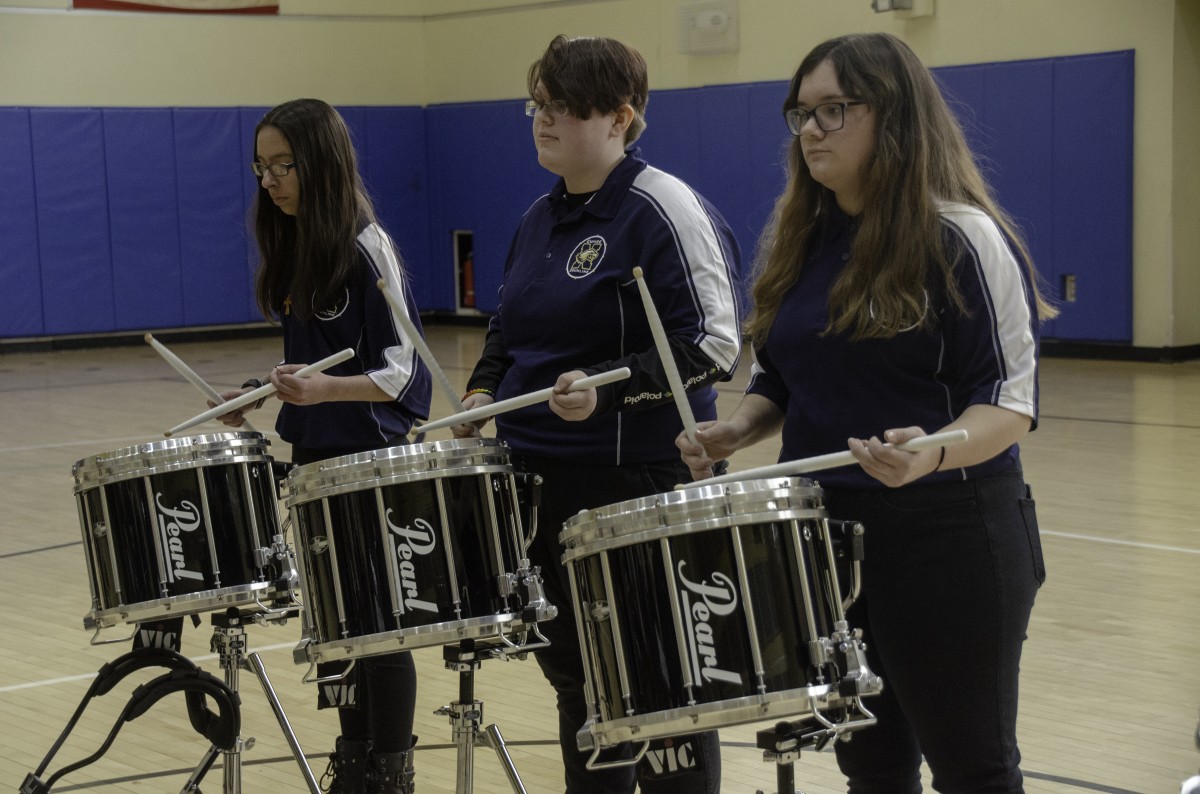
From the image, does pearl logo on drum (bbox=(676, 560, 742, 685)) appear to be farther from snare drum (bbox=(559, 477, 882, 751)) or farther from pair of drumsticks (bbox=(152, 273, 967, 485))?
pair of drumsticks (bbox=(152, 273, 967, 485))

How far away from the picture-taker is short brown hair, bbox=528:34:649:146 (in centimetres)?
252

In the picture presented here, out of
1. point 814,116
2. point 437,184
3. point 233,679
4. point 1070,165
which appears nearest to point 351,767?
point 233,679

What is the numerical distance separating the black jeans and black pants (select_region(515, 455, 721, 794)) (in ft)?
1.31

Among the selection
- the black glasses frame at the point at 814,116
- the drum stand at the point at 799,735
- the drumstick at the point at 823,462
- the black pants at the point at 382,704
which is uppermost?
the black glasses frame at the point at 814,116

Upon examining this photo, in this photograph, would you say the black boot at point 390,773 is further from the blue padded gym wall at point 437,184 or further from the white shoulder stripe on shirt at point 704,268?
the blue padded gym wall at point 437,184

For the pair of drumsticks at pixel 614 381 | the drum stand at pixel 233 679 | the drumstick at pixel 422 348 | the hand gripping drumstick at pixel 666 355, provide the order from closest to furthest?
the pair of drumsticks at pixel 614 381 < the hand gripping drumstick at pixel 666 355 < the drumstick at pixel 422 348 < the drum stand at pixel 233 679

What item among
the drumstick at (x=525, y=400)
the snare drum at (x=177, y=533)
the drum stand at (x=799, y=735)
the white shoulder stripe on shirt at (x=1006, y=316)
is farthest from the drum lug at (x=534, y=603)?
the white shoulder stripe on shirt at (x=1006, y=316)

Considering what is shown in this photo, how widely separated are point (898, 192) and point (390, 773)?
1.64m

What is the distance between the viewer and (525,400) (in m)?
2.38

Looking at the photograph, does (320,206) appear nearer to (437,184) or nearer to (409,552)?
(409,552)

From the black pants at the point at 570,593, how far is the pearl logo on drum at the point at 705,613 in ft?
1.65

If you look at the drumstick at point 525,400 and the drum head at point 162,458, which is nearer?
the drumstick at point 525,400

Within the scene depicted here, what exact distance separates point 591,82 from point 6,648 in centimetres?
319

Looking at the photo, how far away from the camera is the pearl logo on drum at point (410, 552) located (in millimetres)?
2340
